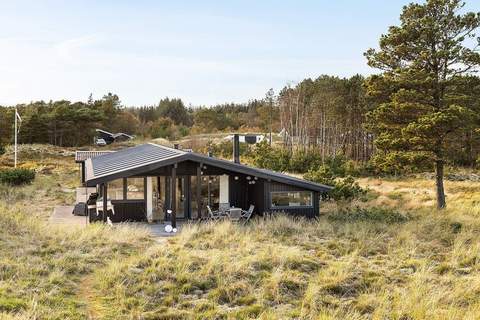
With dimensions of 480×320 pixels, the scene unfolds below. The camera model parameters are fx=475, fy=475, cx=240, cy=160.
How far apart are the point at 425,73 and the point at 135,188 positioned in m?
11.9

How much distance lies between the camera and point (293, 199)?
56.1ft

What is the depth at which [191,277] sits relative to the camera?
916 cm

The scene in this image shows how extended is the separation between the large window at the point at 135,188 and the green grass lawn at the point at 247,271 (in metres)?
3.52

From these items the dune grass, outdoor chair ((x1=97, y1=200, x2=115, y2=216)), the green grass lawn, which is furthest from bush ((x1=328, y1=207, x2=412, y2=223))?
outdoor chair ((x1=97, y1=200, x2=115, y2=216))

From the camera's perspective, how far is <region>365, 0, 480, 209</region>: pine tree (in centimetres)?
1805

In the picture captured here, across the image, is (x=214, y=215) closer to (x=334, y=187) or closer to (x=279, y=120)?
(x=334, y=187)

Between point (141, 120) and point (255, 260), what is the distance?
67.1 meters

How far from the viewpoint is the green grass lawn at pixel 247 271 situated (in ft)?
25.5

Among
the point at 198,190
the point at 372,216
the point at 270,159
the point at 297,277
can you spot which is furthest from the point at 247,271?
the point at 270,159

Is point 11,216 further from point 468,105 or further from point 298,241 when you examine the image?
point 468,105

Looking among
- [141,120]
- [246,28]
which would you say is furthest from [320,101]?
[141,120]

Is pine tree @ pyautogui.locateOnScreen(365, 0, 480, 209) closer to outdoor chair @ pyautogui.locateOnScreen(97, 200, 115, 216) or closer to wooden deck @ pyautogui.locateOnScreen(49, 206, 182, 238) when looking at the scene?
wooden deck @ pyautogui.locateOnScreen(49, 206, 182, 238)

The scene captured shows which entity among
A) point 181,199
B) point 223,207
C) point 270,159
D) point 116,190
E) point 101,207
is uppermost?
point 270,159

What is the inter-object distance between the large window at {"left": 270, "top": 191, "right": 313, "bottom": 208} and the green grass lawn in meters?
1.79
